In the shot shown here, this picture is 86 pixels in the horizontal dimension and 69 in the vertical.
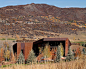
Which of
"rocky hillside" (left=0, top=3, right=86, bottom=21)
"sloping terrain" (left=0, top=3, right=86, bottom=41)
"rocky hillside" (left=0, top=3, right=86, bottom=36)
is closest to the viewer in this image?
"sloping terrain" (left=0, top=3, right=86, bottom=41)

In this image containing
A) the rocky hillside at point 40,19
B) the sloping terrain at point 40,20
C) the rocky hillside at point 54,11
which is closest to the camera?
the sloping terrain at point 40,20

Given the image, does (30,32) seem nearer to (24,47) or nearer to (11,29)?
(11,29)

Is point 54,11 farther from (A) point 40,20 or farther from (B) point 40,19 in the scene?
(A) point 40,20

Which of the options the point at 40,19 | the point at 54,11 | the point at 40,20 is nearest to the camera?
the point at 40,20

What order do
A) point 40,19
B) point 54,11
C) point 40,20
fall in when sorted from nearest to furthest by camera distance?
point 40,20 → point 40,19 → point 54,11

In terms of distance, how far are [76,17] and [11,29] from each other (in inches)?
3154

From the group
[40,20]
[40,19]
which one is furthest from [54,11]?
[40,20]

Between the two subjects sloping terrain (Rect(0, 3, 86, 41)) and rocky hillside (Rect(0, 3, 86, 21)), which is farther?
rocky hillside (Rect(0, 3, 86, 21))

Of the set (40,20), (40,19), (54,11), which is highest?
(54,11)

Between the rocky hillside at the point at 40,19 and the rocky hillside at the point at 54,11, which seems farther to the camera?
the rocky hillside at the point at 54,11

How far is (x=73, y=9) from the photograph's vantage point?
15562 cm

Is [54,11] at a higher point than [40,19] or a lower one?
higher

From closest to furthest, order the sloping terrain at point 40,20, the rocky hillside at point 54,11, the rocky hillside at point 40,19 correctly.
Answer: the sloping terrain at point 40,20 → the rocky hillside at point 40,19 → the rocky hillside at point 54,11

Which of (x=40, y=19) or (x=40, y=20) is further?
(x=40, y=19)
